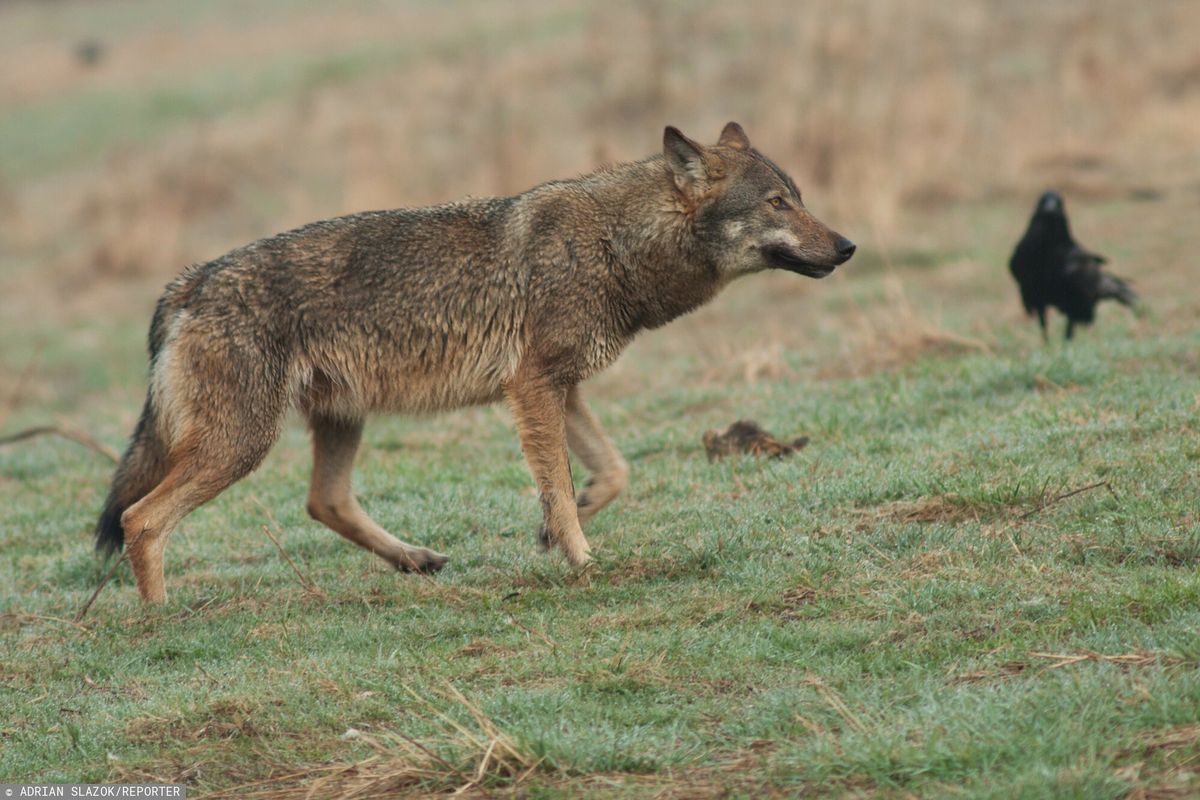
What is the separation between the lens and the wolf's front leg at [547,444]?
6.88m

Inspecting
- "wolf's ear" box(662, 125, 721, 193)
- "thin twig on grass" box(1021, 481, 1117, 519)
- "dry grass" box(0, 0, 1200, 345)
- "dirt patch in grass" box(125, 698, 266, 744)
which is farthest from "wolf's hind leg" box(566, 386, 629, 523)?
"dry grass" box(0, 0, 1200, 345)

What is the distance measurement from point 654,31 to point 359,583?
59.3ft

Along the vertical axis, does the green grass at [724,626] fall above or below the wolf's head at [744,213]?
below

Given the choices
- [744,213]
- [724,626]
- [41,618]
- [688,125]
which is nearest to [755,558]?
[724,626]

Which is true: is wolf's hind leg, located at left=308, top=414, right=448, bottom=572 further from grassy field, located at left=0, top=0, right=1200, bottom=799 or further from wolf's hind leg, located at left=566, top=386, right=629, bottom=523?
wolf's hind leg, located at left=566, top=386, right=629, bottom=523

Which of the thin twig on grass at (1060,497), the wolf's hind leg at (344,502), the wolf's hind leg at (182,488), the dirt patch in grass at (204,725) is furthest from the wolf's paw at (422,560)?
the thin twig on grass at (1060,497)

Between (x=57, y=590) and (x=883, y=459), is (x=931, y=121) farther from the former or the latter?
(x=57, y=590)

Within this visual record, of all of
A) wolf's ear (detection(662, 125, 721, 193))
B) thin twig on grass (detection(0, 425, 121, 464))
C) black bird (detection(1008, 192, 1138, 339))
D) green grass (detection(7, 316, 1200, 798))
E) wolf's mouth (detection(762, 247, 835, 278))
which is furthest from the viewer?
black bird (detection(1008, 192, 1138, 339))

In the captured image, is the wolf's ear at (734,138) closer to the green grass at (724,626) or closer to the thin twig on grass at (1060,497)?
the green grass at (724,626)

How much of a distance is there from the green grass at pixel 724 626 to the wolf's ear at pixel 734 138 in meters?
1.87

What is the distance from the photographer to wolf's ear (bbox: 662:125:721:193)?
7156 mm

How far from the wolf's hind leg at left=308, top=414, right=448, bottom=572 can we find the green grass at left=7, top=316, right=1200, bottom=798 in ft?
0.60

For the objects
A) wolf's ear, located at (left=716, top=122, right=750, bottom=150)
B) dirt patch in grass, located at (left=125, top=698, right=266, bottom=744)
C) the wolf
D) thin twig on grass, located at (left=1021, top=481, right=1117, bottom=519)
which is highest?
wolf's ear, located at (left=716, top=122, right=750, bottom=150)

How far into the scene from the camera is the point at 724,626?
19.1ft
